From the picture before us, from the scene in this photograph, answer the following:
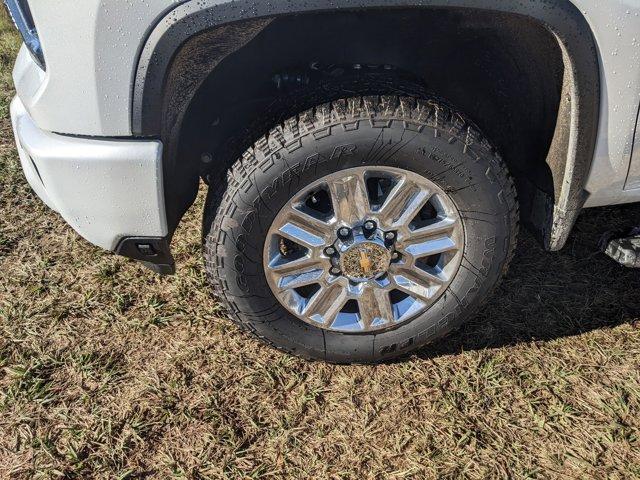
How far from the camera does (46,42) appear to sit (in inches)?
69.2

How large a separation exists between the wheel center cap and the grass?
450mm

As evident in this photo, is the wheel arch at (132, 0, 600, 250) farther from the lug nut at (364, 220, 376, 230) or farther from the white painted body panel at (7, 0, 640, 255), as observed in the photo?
the lug nut at (364, 220, 376, 230)

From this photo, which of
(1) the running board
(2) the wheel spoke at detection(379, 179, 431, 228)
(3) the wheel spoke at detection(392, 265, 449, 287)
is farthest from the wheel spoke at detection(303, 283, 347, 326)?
(1) the running board

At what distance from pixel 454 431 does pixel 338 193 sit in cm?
95

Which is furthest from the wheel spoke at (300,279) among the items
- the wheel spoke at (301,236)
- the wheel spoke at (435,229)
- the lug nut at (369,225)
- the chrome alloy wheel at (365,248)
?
the wheel spoke at (435,229)

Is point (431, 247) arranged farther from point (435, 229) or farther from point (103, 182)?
point (103, 182)

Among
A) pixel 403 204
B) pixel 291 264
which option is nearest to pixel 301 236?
pixel 291 264

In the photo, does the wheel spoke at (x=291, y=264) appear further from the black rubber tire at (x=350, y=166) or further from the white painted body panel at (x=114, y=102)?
the white painted body panel at (x=114, y=102)

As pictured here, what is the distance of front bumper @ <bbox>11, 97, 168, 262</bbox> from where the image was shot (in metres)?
1.90

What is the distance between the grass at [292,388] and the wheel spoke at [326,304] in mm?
274

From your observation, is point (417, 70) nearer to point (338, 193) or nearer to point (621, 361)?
point (338, 193)

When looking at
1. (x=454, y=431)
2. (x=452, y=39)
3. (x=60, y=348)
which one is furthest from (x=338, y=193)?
(x=60, y=348)

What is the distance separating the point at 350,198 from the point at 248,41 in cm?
61

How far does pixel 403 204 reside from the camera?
2.17 meters
